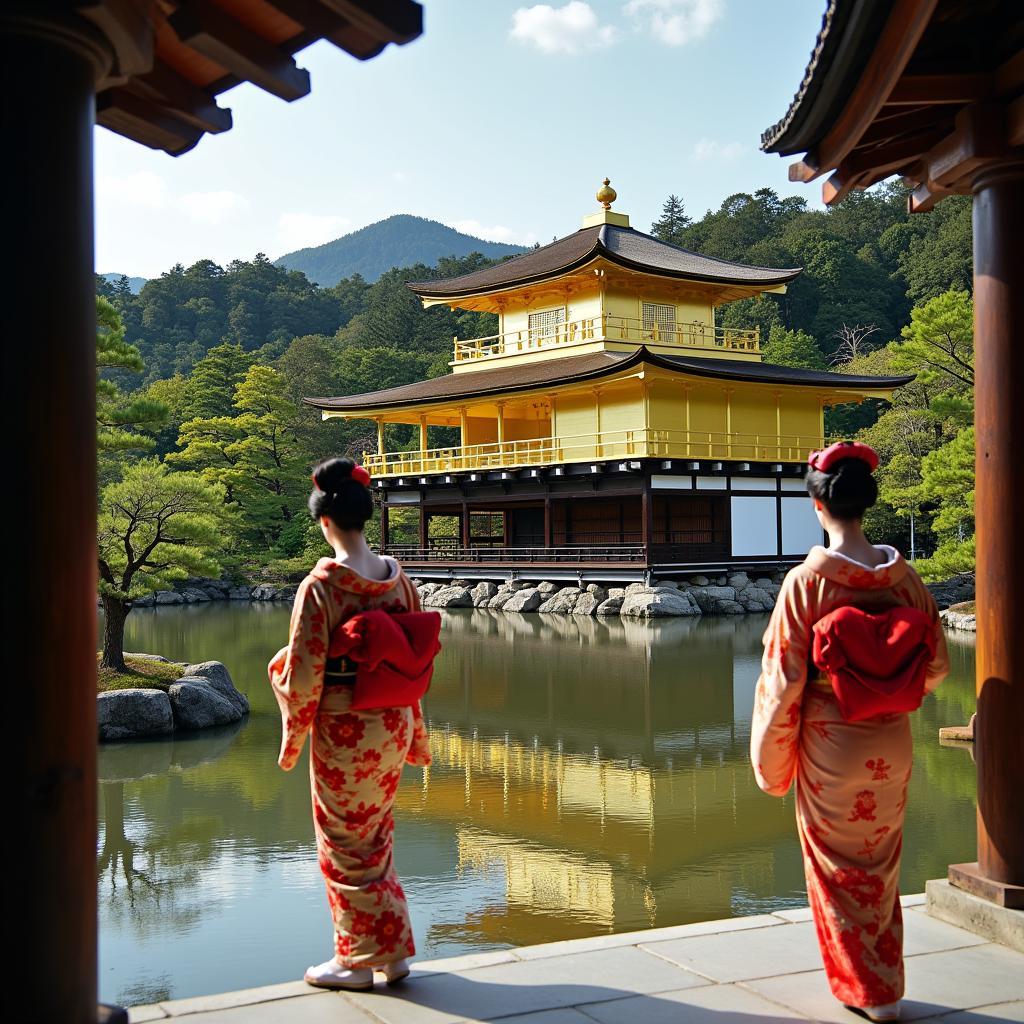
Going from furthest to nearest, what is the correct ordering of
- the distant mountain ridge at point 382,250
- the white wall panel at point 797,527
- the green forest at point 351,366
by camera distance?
the distant mountain ridge at point 382,250 → the white wall panel at point 797,527 → the green forest at point 351,366

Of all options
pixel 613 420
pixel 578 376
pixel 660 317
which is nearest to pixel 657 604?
pixel 578 376

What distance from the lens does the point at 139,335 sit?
6241 cm

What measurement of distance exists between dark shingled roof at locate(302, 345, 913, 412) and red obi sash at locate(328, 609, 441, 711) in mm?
17400

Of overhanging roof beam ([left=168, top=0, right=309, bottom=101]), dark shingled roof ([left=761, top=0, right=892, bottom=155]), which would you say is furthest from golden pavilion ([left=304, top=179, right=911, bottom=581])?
overhanging roof beam ([left=168, top=0, right=309, bottom=101])

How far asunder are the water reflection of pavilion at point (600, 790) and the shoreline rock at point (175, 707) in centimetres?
179

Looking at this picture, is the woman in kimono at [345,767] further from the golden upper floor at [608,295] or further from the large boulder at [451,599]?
the golden upper floor at [608,295]

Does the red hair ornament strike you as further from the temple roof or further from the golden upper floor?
the golden upper floor

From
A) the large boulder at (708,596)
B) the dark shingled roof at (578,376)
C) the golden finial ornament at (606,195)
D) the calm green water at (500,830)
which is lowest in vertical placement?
the calm green water at (500,830)

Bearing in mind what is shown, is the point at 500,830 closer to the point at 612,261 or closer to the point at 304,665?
the point at 304,665

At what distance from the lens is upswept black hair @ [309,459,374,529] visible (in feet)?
10.0

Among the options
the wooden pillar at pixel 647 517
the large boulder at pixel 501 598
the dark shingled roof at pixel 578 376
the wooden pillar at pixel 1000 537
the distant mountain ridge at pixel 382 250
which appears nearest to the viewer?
the wooden pillar at pixel 1000 537

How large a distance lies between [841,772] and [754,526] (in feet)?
65.5

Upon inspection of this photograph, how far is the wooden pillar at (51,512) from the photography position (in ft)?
6.47

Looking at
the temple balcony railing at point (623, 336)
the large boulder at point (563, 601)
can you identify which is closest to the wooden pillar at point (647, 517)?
the large boulder at point (563, 601)
